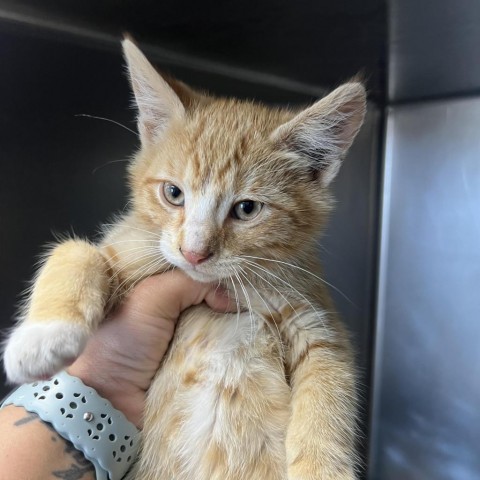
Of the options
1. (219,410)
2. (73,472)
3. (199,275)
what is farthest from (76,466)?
(199,275)

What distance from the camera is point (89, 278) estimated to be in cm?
107

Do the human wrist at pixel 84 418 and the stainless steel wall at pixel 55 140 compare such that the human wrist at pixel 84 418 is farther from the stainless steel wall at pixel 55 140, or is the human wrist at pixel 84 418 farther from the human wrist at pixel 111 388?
the stainless steel wall at pixel 55 140

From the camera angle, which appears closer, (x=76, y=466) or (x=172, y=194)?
(x=76, y=466)

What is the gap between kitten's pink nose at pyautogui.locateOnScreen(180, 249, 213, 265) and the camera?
1034 mm

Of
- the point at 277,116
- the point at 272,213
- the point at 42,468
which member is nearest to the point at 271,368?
the point at 272,213

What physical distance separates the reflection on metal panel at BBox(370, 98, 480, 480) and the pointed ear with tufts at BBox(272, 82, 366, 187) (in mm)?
723

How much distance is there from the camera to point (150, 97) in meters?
1.22

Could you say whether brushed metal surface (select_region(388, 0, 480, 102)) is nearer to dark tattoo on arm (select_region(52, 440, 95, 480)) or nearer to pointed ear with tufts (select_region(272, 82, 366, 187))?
pointed ear with tufts (select_region(272, 82, 366, 187))

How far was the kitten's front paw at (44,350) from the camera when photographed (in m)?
0.94

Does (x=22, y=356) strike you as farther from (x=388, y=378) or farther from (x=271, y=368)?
(x=388, y=378)

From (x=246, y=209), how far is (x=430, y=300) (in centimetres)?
92

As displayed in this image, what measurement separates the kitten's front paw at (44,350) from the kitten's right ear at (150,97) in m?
0.48

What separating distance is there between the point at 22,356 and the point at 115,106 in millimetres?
759

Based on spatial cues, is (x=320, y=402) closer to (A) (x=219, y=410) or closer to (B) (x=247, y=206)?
(A) (x=219, y=410)
